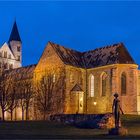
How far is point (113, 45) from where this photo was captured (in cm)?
7125

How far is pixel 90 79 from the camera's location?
7156cm

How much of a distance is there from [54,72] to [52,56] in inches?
136

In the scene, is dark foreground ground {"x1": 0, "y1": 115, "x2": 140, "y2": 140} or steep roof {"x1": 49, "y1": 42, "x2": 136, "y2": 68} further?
steep roof {"x1": 49, "y1": 42, "x2": 136, "y2": 68}

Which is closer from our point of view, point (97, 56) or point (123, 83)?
point (123, 83)

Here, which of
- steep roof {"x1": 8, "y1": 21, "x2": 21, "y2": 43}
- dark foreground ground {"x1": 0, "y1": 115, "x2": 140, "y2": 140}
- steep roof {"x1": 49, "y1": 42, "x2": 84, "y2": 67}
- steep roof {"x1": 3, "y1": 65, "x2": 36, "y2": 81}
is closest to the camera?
dark foreground ground {"x1": 0, "y1": 115, "x2": 140, "y2": 140}

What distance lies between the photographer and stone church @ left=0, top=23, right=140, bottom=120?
65.8 meters

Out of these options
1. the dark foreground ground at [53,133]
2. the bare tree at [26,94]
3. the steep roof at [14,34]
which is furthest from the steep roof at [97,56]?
the steep roof at [14,34]

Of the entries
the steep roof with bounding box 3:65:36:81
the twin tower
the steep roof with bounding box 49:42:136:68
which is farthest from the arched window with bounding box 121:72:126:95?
the twin tower

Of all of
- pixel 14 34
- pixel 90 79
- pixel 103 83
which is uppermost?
pixel 14 34

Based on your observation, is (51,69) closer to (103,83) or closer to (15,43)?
(103,83)

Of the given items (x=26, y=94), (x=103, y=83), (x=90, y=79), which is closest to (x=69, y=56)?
(x=90, y=79)

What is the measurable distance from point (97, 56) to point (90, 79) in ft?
16.9

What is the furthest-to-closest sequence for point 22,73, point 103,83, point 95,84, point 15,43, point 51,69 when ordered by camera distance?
point 15,43
point 22,73
point 51,69
point 95,84
point 103,83

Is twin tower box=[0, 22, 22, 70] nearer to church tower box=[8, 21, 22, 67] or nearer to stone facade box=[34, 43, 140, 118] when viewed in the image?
church tower box=[8, 21, 22, 67]
